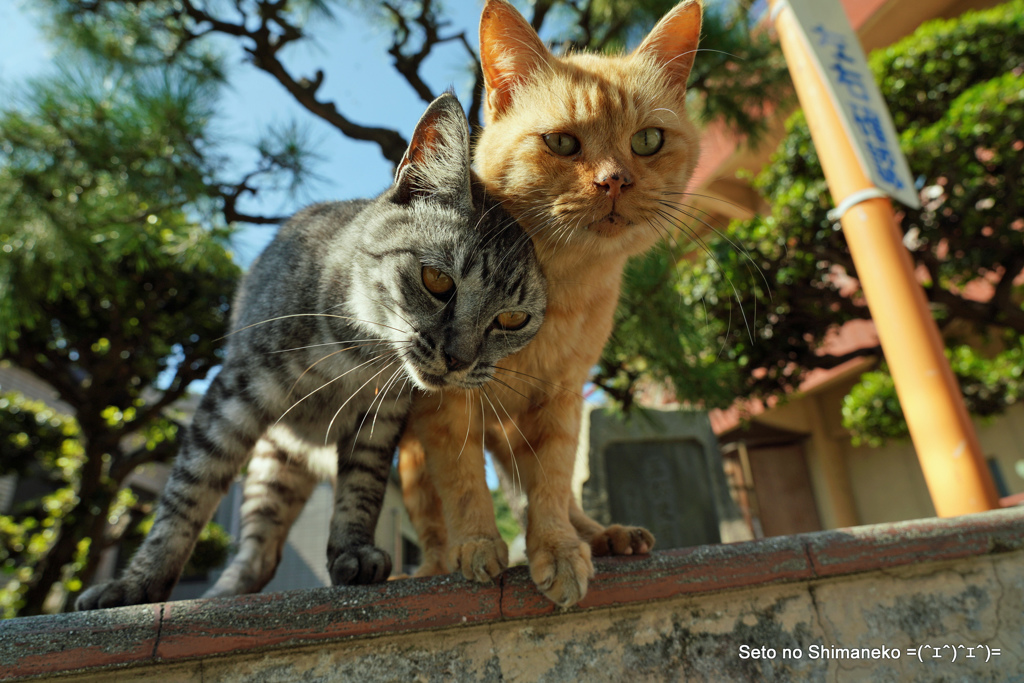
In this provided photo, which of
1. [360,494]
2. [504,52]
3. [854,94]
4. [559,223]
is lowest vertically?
Answer: [360,494]

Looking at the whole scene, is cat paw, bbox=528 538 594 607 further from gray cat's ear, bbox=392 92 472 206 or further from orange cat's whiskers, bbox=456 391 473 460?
gray cat's ear, bbox=392 92 472 206

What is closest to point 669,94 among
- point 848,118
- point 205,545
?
point 848,118

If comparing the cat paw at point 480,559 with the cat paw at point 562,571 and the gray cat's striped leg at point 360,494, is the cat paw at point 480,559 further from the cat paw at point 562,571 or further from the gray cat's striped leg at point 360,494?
the gray cat's striped leg at point 360,494

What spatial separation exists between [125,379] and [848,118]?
17.6 ft

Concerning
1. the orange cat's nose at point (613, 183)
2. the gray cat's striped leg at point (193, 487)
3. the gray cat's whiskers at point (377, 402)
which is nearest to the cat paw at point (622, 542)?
the gray cat's whiskers at point (377, 402)

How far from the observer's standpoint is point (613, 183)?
1.20 m

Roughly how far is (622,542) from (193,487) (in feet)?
3.55

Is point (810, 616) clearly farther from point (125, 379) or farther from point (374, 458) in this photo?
point (125, 379)

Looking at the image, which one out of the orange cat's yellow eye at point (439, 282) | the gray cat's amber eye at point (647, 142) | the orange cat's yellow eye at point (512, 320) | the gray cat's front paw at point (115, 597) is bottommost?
the gray cat's front paw at point (115, 597)

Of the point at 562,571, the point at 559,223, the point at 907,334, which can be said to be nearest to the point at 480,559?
the point at 562,571

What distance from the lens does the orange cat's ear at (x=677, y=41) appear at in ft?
4.85

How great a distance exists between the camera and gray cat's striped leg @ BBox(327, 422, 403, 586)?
4.75 feet

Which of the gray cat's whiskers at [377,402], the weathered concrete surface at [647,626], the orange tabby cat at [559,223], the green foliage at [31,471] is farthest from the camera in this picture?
the green foliage at [31,471]

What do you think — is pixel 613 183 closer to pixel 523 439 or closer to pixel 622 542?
pixel 523 439
